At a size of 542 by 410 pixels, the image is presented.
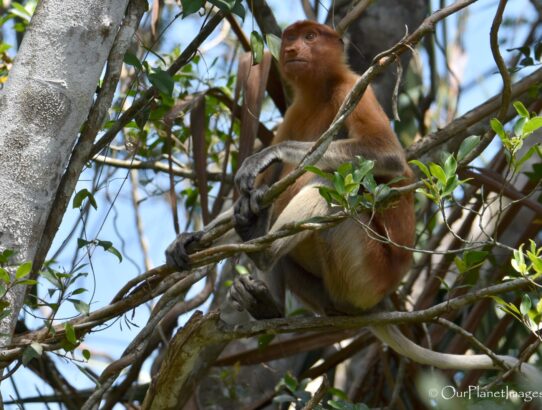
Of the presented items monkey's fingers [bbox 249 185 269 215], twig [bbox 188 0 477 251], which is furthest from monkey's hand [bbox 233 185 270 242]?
twig [bbox 188 0 477 251]

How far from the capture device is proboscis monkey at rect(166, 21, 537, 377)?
4.16 meters

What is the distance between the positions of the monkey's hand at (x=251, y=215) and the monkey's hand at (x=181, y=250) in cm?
21

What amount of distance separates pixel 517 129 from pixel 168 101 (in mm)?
2271

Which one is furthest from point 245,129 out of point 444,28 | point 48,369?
point 444,28

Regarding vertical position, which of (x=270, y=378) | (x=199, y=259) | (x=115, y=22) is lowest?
(x=270, y=378)

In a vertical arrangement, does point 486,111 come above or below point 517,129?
above

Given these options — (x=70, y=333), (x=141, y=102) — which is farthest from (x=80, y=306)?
(x=141, y=102)

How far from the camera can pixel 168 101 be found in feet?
15.5

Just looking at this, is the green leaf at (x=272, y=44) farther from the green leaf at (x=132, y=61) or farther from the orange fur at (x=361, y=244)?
the orange fur at (x=361, y=244)

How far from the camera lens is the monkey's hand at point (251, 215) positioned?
4090mm

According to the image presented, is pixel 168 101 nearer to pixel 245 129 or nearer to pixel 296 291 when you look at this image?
pixel 245 129

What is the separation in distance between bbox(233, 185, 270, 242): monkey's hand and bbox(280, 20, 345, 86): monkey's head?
109 cm

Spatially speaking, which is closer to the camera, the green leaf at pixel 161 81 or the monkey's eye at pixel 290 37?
the green leaf at pixel 161 81

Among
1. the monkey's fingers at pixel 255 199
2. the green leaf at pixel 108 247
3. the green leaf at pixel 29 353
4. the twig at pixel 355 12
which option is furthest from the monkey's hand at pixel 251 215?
the green leaf at pixel 29 353
